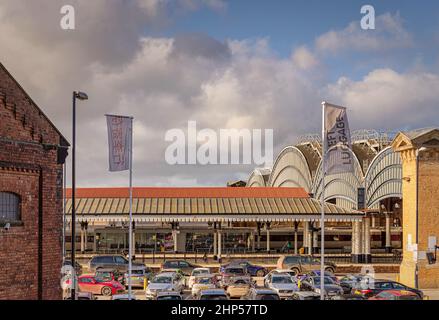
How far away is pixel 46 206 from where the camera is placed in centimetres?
2328

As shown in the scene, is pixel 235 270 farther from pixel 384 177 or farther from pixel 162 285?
pixel 384 177

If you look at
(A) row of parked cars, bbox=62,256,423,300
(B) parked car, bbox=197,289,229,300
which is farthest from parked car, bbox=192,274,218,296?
(B) parked car, bbox=197,289,229,300

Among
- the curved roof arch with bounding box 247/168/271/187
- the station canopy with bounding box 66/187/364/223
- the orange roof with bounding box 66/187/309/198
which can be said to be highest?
the curved roof arch with bounding box 247/168/271/187

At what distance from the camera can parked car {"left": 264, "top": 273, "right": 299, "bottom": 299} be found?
33812 millimetres

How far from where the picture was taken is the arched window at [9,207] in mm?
21734

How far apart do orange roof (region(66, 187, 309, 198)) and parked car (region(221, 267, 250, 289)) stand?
16.3 metres

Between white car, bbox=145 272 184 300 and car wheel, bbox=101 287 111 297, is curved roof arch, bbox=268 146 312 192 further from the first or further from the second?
car wheel, bbox=101 287 111 297

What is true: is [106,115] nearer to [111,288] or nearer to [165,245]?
[111,288]

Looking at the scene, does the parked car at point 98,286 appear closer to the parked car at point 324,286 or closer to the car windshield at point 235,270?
the car windshield at point 235,270

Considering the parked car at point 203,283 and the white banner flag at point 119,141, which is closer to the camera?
the white banner flag at point 119,141

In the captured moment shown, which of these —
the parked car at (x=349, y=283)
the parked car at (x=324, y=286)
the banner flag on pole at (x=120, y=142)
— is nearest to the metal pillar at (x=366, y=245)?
the parked car at (x=349, y=283)

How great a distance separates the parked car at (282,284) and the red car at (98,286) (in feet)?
30.3
